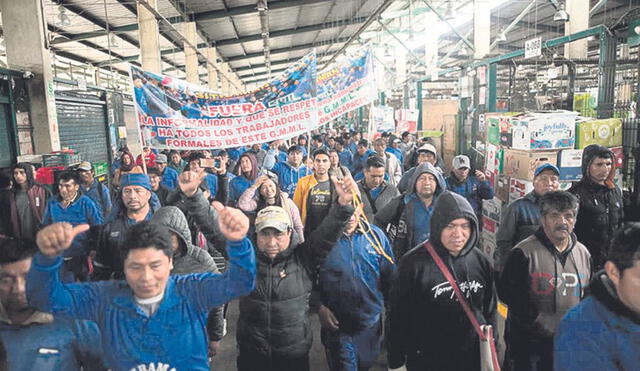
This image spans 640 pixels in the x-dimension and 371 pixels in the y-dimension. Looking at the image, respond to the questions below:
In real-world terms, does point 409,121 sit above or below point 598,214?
above

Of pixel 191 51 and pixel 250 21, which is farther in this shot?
pixel 250 21

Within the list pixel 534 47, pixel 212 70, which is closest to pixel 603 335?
pixel 534 47

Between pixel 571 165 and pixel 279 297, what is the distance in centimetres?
403

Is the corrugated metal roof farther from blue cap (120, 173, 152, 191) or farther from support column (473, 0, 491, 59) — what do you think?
blue cap (120, 173, 152, 191)

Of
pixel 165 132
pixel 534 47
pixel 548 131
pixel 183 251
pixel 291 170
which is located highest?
pixel 534 47

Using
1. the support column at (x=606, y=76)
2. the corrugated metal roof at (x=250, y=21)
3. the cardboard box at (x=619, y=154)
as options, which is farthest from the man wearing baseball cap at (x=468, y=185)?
the corrugated metal roof at (x=250, y=21)

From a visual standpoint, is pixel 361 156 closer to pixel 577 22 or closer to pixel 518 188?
pixel 518 188

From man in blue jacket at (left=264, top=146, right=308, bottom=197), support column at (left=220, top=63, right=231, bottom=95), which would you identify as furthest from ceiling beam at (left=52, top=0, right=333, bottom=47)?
support column at (left=220, top=63, right=231, bottom=95)

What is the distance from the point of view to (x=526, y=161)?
517 cm

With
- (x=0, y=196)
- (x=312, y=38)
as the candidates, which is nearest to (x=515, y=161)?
(x=0, y=196)

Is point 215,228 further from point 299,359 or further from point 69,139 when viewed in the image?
point 69,139

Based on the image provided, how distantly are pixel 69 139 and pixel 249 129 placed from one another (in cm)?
591

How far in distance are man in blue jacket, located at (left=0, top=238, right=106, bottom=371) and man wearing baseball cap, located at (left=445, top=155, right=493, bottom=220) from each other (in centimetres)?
413

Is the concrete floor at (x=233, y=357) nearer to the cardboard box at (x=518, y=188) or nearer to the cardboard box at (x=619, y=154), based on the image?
the cardboard box at (x=518, y=188)
